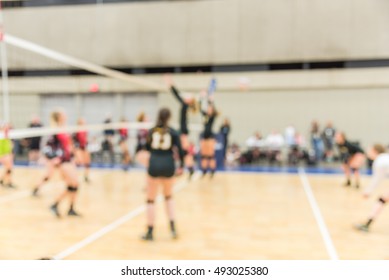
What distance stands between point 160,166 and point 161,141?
0.27 meters

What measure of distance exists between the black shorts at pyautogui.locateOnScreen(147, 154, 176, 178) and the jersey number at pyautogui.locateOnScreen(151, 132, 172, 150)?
105mm

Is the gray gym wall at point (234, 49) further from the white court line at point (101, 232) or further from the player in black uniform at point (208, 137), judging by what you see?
the white court line at point (101, 232)

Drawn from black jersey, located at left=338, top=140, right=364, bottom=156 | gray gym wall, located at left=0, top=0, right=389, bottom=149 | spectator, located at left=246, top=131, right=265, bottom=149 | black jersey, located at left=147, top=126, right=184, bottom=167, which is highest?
gray gym wall, located at left=0, top=0, right=389, bottom=149

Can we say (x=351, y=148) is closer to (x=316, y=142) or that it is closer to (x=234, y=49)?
(x=316, y=142)

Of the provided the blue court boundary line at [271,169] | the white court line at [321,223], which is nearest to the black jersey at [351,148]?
the white court line at [321,223]

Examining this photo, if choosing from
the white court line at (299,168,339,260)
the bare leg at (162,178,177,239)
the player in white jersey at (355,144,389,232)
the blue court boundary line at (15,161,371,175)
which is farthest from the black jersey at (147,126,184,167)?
the blue court boundary line at (15,161,371,175)

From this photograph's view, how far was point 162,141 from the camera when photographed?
4.13 meters

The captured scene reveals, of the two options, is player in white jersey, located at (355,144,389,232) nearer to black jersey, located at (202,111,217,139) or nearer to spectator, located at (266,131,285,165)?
black jersey, located at (202,111,217,139)

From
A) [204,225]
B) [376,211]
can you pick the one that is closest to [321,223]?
[376,211]

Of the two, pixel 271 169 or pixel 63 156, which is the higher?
pixel 63 156

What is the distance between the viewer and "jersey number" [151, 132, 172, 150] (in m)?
4.12

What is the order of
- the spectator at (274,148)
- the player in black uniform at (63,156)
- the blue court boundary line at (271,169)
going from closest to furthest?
1. the player in black uniform at (63,156)
2. the blue court boundary line at (271,169)
3. the spectator at (274,148)

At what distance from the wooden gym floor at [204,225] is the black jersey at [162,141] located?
3.43 ft

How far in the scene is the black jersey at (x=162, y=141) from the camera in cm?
411
